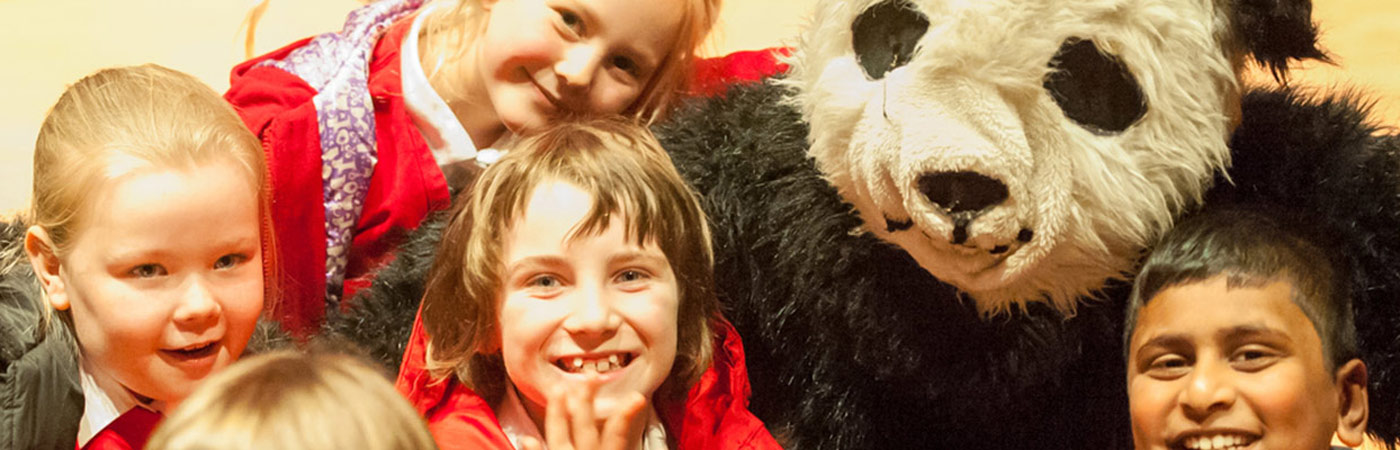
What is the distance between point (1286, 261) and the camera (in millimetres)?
796

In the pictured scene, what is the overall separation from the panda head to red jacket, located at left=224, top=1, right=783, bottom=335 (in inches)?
12.6

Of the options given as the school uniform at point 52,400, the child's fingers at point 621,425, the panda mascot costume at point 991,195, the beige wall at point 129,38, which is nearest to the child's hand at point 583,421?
the child's fingers at point 621,425

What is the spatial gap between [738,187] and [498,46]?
251 millimetres

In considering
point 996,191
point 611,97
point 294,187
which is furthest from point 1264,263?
point 294,187

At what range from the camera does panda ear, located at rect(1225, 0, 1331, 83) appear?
2.52 feet

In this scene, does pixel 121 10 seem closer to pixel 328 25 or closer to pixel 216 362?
pixel 328 25

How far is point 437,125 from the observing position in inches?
45.8

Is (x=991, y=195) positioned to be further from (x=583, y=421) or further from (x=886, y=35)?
(x=583, y=421)

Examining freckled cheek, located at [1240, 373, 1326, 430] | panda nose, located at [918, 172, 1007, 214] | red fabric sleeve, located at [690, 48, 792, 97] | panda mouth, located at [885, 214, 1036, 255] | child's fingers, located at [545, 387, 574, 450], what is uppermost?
panda nose, located at [918, 172, 1007, 214]

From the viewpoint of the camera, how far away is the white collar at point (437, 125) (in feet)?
3.81

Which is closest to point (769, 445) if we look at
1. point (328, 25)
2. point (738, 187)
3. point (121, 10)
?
point (738, 187)

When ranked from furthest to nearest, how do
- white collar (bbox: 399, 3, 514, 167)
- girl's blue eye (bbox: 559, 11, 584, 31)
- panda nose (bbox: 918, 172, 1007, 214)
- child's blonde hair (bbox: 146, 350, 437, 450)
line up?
white collar (bbox: 399, 3, 514, 167)
girl's blue eye (bbox: 559, 11, 584, 31)
panda nose (bbox: 918, 172, 1007, 214)
child's blonde hair (bbox: 146, 350, 437, 450)

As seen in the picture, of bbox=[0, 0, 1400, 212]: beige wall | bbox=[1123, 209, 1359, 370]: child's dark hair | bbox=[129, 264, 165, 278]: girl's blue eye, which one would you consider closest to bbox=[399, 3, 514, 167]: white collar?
bbox=[129, 264, 165, 278]: girl's blue eye

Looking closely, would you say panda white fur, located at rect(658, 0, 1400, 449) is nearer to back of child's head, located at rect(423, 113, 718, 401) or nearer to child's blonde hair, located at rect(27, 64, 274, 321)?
back of child's head, located at rect(423, 113, 718, 401)
